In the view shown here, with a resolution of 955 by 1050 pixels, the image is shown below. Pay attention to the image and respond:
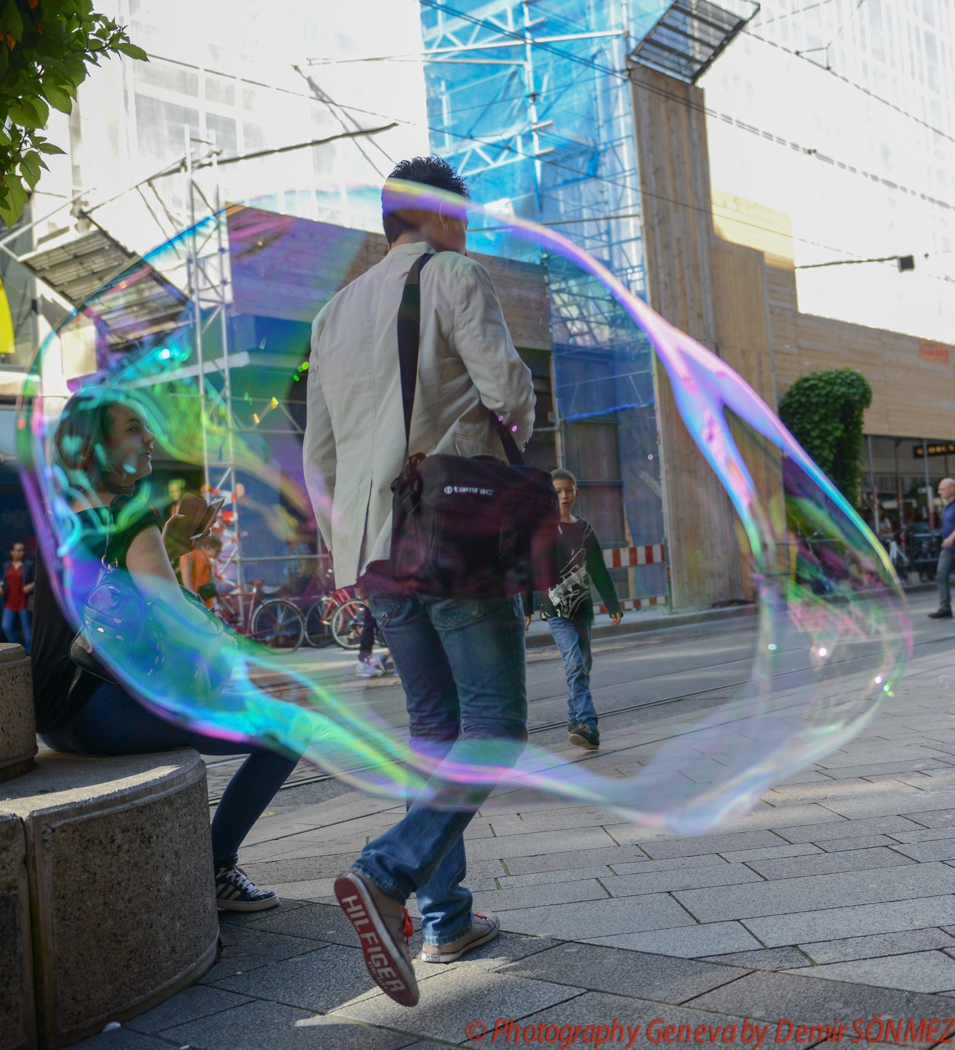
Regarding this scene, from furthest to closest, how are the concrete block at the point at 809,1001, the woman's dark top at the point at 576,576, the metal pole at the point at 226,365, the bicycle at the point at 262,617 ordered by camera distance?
the metal pole at the point at 226,365 → the bicycle at the point at 262,617 → the woman's dark top at the point at 576,576 → the concrete block at the point at 809,1001

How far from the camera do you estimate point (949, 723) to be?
230 inches

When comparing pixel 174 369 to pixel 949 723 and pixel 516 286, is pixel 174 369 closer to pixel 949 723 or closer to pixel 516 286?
pixel 516 286

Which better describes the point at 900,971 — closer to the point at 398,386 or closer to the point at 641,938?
the point at 641,938

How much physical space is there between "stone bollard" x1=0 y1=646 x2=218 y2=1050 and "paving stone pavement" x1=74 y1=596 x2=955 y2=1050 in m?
0.09

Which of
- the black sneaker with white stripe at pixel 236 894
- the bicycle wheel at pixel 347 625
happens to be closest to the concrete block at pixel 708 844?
the black sneaker with white stripe at pixel 236 894

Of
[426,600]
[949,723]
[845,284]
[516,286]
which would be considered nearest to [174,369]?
[516,286]

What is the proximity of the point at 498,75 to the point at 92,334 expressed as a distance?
29.4 feet

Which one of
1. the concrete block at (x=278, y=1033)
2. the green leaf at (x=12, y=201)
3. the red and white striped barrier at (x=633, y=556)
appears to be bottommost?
the concrete block at (x=278, y=1033)

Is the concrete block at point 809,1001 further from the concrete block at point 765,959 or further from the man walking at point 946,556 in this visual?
the man walking at point 946,556

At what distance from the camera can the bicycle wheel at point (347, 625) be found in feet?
46.4

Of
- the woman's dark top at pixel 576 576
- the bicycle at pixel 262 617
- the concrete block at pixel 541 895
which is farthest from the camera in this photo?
the bicycle at pixel 262 617

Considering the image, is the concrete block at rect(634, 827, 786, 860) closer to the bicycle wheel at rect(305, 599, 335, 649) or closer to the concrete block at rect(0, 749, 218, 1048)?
the concrete block at rect(0, 749, 218, 1048)

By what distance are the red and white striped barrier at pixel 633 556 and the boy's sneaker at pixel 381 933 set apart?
15.3m

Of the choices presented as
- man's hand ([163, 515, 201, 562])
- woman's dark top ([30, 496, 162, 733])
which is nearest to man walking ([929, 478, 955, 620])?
man's hand ([163, 515, 201, 562])
